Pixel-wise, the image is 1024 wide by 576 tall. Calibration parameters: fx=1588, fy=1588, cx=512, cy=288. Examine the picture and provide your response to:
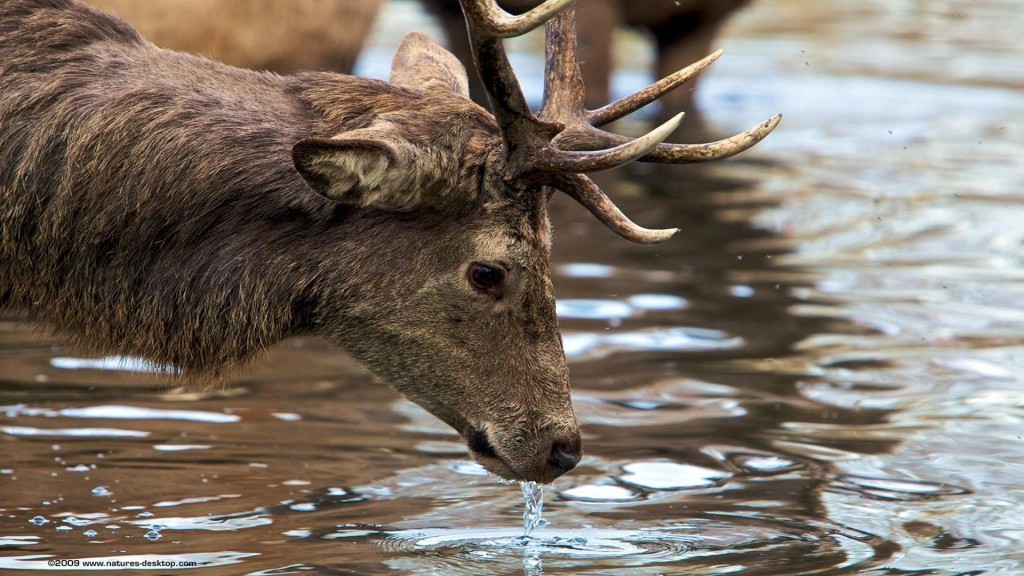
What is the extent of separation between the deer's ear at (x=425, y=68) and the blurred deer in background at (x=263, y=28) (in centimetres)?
374

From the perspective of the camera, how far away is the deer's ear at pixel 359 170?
14.4 feet

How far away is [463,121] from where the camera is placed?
4.88 m

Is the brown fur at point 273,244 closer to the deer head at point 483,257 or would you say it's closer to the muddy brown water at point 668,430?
the deer head at point 483,257

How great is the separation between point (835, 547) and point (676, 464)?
0.99 metres

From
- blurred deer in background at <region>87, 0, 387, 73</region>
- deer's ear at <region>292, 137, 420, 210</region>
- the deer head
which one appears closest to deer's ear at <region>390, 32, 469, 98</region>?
the deer head

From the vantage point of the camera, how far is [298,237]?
4.93 metres

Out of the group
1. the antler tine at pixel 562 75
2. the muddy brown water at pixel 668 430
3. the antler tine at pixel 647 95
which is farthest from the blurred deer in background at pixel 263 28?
the antler tine at pixel 647 95

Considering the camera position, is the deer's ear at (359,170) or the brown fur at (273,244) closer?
the deer's ear at (359,170)

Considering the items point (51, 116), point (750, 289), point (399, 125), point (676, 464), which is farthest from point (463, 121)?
point (750, 289)

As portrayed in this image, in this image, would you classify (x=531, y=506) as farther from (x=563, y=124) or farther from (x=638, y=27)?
(x=638, y=27)

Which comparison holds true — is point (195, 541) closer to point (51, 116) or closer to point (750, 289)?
point (51, 116)

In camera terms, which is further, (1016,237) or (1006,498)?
(1016,237)

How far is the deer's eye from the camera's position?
486 centimetres

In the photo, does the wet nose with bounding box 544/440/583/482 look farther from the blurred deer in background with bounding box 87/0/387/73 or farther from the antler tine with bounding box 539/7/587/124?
the blurred deer in background with bounding box 87/0/387/73
